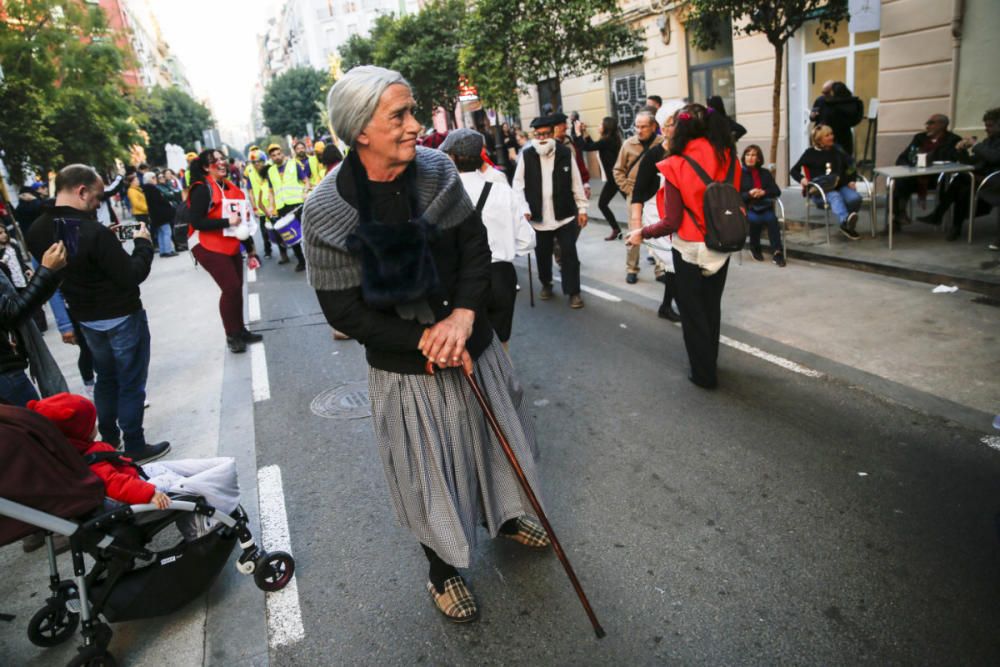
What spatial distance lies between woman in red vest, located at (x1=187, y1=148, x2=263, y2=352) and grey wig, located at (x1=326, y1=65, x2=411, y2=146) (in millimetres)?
4808

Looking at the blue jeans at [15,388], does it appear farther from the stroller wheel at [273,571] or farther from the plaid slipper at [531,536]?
the plaid slipper at [531,536]

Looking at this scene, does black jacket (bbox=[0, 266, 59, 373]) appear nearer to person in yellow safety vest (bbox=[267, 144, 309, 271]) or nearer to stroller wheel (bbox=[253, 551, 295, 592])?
stroller wheel (bbox=[253, 551, 295, 592])

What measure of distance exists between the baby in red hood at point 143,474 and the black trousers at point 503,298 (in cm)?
180

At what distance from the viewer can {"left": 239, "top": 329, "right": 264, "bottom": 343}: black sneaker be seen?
23.7 ft

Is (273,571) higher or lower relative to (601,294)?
higher

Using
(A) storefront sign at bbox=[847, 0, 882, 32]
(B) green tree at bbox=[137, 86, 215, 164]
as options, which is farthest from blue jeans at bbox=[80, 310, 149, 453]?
(B) green tree at bbox=[137, 86, 215, 164]

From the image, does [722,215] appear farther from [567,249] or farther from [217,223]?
[217,223]

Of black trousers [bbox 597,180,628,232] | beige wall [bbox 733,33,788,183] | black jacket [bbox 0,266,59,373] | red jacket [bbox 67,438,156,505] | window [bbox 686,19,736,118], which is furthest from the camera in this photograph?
window [bbox 686,19,736,118]

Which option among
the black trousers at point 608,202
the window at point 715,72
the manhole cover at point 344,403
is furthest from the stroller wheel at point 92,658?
the window at point 715,72

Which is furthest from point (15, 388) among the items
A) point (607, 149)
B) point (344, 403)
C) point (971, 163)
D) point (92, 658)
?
point (607, 149)

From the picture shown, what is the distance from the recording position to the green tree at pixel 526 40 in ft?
41.2

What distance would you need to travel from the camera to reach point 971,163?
26.3ft

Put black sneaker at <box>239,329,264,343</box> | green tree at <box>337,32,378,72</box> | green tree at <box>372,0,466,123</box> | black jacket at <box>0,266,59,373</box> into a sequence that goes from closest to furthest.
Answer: black jacket at <box>0,266,59,373</box> → black sneaker at <box>239,329,264,343</box> → green tree at <box>372,0,466,123</box> → green tree at <box>337,32,378,72</box>

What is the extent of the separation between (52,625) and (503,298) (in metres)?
2.93
